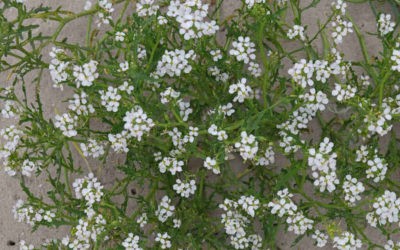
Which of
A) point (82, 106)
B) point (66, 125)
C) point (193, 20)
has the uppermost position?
point (193, 20)

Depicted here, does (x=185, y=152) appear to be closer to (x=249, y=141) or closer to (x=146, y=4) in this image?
(x=249, y=141)

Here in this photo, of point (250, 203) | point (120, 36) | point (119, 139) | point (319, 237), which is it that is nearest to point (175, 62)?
point (120, 36)

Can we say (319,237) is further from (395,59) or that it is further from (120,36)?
(120,36)

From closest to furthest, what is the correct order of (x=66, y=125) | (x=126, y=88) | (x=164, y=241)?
(x=126, y=88) < (x=66, y=125) < (x=164, y=241)

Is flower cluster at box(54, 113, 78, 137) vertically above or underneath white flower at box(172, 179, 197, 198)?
above

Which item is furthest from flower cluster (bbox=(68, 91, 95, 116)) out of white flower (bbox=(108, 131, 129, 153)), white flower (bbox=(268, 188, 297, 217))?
white flower (bbox=(268, 188, 297, 217))

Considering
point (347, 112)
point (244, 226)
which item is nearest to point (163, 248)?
point (244, 226)

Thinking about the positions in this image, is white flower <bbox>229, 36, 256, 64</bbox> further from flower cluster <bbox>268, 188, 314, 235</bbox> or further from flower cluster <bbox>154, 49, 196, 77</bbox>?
flower cluster <bbox>268, 188, 314, 235</bbox>

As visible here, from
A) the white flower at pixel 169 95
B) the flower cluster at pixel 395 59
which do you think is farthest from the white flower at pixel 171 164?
the flower cluster at pixel 395 59

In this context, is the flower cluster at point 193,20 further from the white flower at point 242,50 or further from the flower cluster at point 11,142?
the flower cluster at point 11,142
